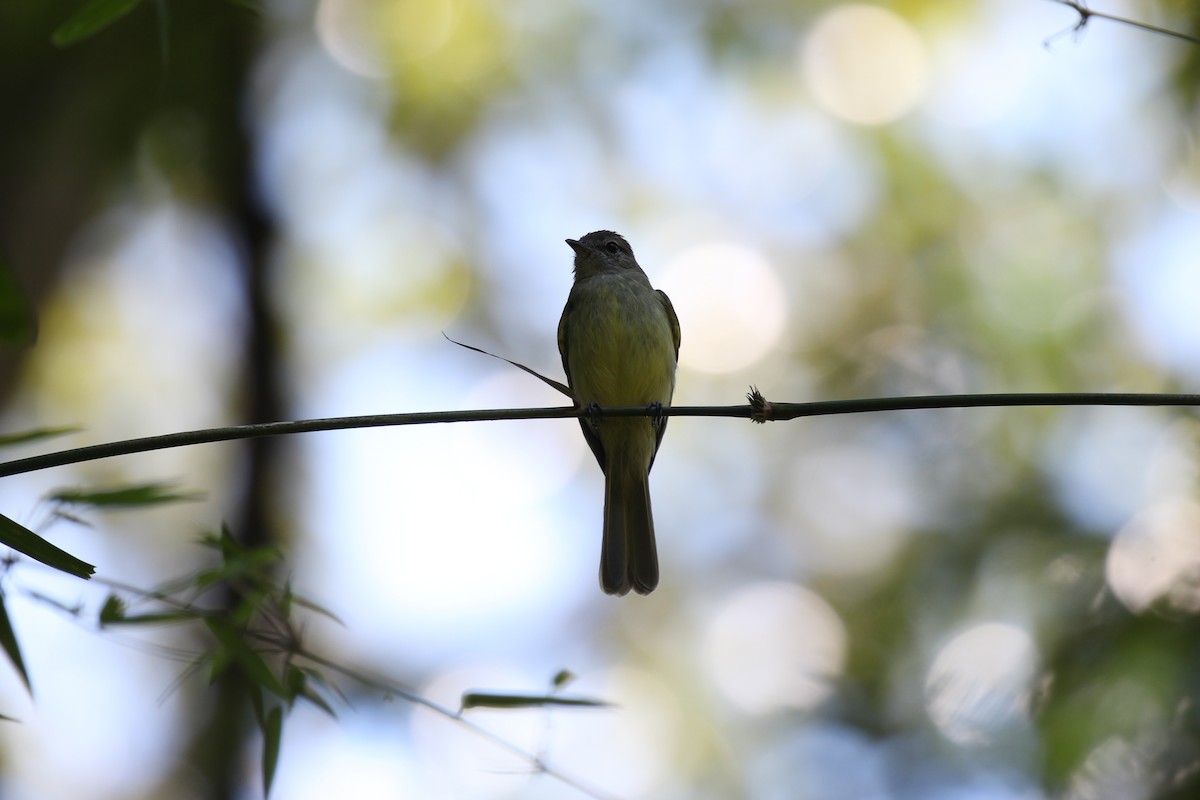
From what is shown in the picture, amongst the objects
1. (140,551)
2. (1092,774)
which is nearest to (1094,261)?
(1092,774)

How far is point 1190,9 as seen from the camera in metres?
6.15

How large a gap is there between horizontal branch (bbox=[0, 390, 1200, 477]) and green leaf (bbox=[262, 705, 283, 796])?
1.38 meters

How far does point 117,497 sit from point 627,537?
236cm

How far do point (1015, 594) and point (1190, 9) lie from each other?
3.46 m

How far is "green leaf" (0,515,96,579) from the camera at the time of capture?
1954mm

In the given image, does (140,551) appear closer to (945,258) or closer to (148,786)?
(148,786)

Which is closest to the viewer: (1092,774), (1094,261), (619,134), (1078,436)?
(1092,774)

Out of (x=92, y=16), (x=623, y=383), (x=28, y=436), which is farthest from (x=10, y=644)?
(x=623, y=383)

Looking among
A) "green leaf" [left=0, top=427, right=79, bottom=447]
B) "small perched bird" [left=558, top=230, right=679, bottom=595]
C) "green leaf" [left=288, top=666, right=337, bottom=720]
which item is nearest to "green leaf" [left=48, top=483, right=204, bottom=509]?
"green leaf" [left=0, top=427, right=79, bottom=447]

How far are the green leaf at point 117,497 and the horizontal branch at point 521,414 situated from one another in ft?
3.15

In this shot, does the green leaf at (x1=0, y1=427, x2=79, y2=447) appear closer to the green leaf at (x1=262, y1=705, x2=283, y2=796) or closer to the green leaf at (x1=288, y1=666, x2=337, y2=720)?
the green leaf at (x1=288, y1=666, x2=337, y2=720)

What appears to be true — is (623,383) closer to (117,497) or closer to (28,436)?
(117,497)

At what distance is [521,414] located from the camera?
7.16 feet

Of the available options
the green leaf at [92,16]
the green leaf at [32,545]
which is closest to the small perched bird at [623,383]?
the green leaf at [92,16]
